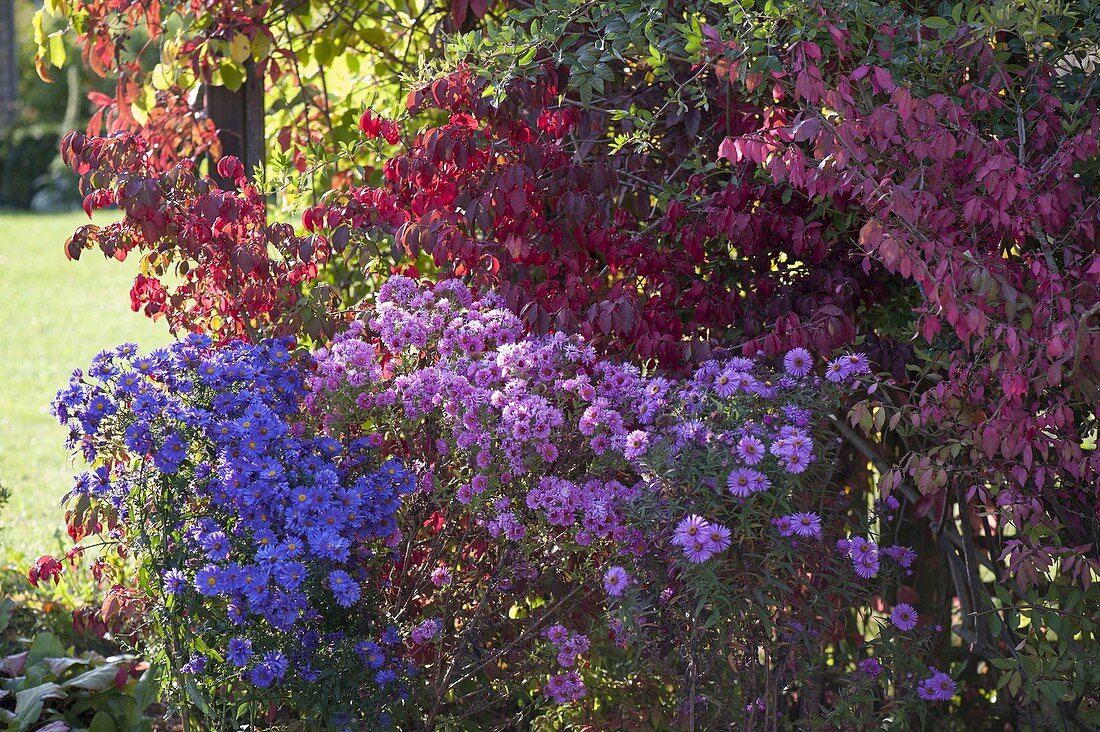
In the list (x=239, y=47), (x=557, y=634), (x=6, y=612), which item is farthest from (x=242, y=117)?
(x=557, y=634)

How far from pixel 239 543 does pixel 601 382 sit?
30.5 inches

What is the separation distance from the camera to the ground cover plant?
2145 mm

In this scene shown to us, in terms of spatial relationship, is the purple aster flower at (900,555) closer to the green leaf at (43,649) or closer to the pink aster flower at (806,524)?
the pink aster flower at (806,524)

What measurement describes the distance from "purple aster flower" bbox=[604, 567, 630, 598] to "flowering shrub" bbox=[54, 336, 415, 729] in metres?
0.46

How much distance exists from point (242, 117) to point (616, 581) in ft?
7.08

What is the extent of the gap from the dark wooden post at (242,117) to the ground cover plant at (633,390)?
0.64m

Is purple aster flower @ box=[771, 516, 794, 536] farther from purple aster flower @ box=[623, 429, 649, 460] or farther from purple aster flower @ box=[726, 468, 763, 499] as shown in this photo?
purple aster flower @ box=[623, 429, 649, 460]

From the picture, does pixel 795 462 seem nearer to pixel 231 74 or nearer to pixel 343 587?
pixel 343 587

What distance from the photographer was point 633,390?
7.48 feet

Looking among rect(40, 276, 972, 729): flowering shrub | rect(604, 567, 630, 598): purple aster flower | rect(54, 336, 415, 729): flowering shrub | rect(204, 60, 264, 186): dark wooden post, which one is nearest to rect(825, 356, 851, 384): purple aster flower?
rect(40, 276, 972, 729): flowering shrub

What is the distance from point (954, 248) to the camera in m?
2.16

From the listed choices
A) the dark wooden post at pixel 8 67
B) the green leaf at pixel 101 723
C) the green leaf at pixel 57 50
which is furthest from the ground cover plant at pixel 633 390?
the dark wooden post at pixel 8 67

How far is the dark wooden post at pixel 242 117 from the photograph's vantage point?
11.6ft

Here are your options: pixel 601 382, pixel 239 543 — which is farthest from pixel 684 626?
pixel 239 543
